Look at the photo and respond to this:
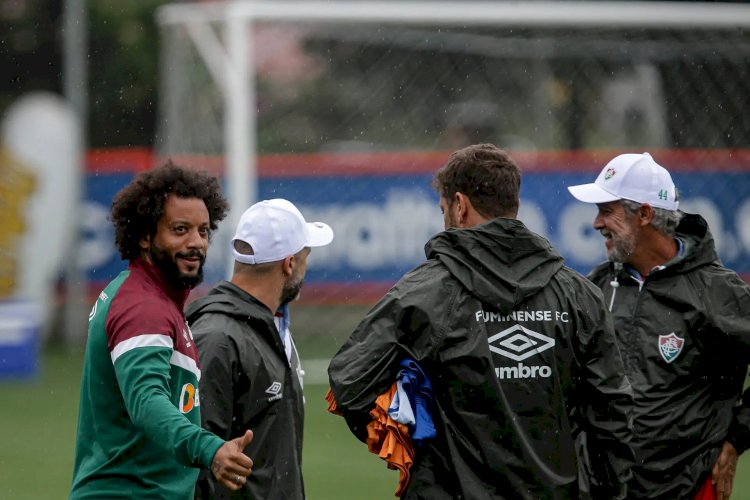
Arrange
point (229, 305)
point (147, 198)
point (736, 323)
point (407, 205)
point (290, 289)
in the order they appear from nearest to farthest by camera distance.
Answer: point (147, 198) < point (229, 305) < point (290, 289) < point (736, 323) < point (407, 205)

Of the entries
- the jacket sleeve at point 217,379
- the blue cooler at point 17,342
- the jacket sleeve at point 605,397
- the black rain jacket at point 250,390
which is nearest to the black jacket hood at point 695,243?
the jacket sleeve at point 605,397

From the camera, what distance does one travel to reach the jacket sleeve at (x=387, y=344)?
4402 mm

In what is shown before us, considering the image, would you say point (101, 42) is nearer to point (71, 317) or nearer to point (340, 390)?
point (71, 317)

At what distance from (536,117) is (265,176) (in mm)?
2973

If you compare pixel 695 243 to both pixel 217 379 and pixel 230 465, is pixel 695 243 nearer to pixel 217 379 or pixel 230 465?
pixel 217 379

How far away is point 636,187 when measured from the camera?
559 centimetres

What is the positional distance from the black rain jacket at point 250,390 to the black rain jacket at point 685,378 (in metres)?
1.47

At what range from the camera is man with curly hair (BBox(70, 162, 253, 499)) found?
3.91m

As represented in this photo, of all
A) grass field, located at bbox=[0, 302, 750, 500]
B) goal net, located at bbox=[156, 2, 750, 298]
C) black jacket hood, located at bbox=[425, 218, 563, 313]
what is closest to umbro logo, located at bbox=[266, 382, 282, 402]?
black jacket hood, located at bbox=[425, 218, 563, 313]

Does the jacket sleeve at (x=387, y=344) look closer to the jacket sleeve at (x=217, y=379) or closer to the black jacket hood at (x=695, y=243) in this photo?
the jacket sleeve at (x=217, y=379)

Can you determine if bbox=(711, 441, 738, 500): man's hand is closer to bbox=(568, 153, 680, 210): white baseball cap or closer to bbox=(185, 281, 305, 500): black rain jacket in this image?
bbox=(568, 153, 680, 210): white baseball cap

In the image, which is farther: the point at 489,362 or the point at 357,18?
the point at 357,18

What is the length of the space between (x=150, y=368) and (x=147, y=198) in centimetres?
74

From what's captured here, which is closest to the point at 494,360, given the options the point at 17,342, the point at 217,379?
the point at 217,379
